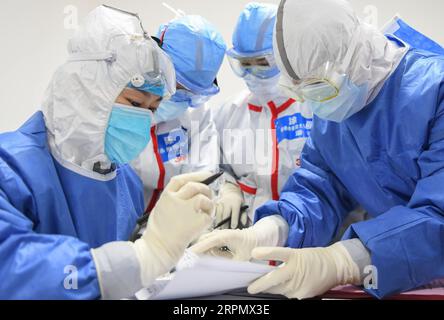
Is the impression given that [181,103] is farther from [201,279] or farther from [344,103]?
[201,279]

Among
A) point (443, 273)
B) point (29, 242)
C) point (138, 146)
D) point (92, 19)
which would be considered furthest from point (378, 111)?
point (29, 242)

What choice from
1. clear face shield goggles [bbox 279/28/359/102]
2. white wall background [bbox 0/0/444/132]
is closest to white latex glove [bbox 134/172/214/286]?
clear face shield goggles [bbox 279/28/359/102]

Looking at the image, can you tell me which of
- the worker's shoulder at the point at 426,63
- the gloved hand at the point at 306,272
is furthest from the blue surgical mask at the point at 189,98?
the gloved hand at the point at 306,272

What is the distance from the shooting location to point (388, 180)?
131cm

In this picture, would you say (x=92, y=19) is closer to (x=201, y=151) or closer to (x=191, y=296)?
(x=191, y=296)

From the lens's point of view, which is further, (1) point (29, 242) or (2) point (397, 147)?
(2) point (397, 147)

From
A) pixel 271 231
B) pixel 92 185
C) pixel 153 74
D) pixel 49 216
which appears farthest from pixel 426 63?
pixel 49 216

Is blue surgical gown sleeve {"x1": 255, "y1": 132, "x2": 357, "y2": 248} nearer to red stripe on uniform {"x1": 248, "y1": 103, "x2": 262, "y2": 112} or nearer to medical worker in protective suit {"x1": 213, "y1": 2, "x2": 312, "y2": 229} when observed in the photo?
medical worker in protective suit {"x1": 213, "y1": 2, "x2": 312, "y2": 229}

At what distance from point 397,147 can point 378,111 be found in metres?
0.11

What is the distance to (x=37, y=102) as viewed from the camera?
2.60 meters

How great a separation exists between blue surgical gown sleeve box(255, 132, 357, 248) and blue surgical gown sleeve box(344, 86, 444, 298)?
271mm

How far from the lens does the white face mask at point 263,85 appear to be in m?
2.00

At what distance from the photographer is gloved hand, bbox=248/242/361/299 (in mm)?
1027

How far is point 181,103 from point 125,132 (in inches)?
30.1
